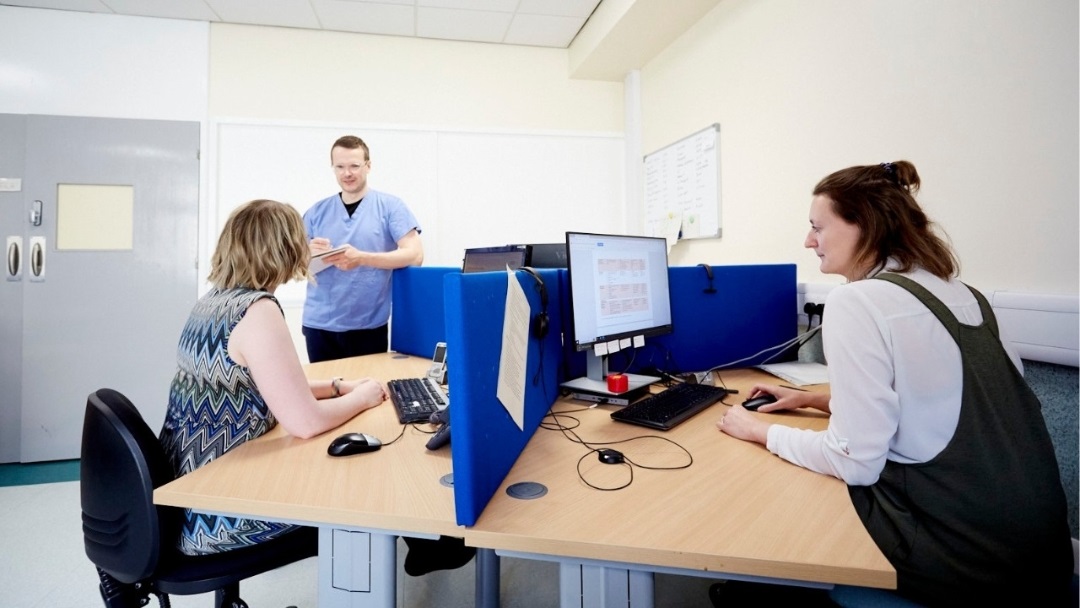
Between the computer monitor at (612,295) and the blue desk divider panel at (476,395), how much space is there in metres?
0.40

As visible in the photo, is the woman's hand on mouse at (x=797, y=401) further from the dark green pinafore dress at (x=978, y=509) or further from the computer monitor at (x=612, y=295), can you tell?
the dark green pinafore dress at (x=978, y=509)

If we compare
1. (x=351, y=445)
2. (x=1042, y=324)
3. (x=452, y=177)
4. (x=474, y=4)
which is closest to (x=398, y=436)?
(x=351, y=445)

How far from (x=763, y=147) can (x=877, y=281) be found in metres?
1.59

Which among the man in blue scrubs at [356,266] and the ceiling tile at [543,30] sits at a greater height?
the ceiling tile at [543,30]

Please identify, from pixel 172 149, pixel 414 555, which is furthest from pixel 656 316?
pixel 172 149

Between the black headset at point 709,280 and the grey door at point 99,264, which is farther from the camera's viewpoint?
the grey door at point 99,264

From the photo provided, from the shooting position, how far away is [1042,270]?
126 cm

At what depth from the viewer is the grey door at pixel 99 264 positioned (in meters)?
2.82

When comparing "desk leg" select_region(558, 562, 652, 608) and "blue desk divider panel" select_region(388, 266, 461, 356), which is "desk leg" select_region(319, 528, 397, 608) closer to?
"desk leg" select_region(558, 562, 652, 608)

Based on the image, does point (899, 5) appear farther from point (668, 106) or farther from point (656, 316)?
point (668, 106)

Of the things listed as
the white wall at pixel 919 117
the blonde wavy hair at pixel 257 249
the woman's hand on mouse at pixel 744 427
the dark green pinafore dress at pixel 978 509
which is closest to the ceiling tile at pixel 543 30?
the white wall at pixel 919 117

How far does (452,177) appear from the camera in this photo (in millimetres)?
3301

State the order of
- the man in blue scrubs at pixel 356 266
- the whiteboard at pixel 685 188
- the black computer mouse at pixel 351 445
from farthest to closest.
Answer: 1. the whiteboard at pixel 685 188
2. the man in blue scrubs at pixel 356 266
3. the black computer mouse at pixel 351 445

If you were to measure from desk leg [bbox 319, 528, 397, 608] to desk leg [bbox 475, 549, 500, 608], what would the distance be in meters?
0.47
